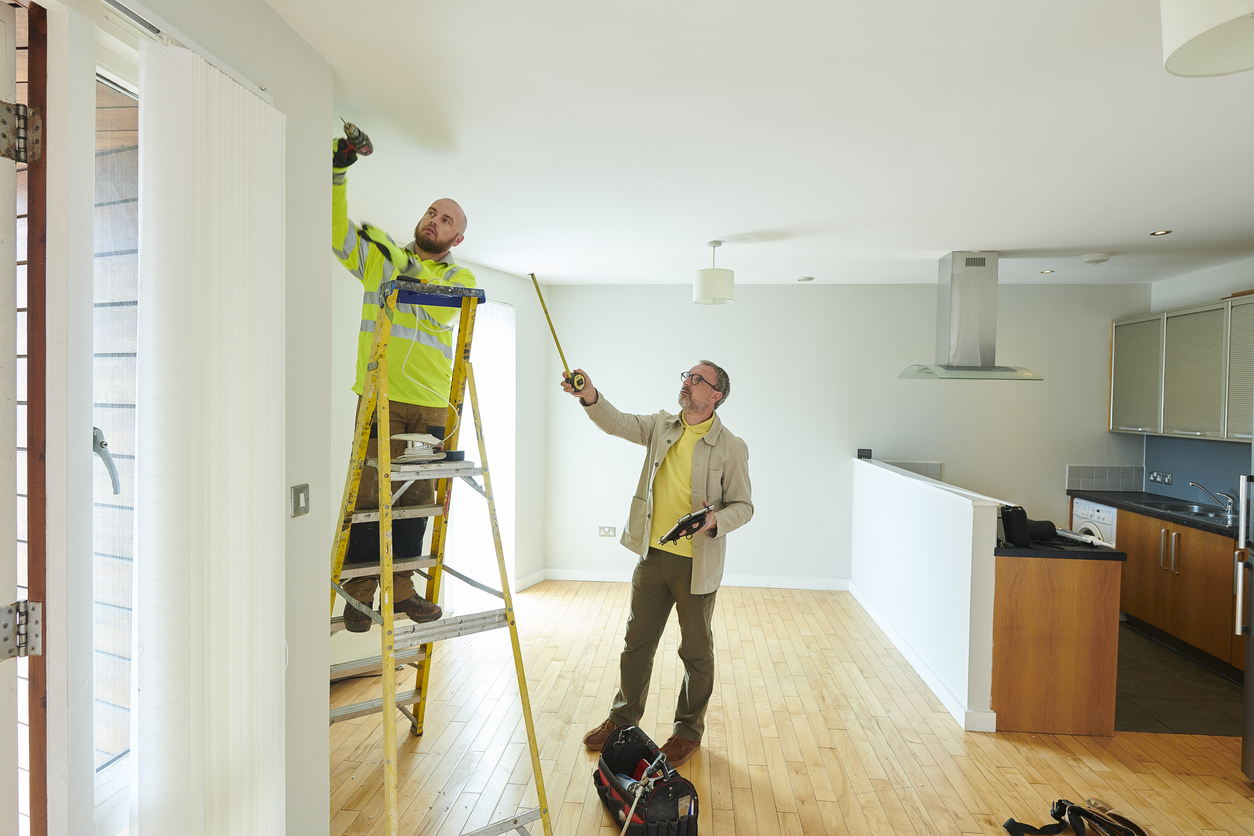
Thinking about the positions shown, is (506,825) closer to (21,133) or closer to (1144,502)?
(21,133)

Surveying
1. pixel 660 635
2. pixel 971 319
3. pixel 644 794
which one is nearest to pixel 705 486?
pixel 660 635

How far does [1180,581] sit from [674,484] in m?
3.73

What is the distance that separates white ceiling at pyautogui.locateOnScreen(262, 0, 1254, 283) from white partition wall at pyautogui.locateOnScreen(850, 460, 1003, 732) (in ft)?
5.30

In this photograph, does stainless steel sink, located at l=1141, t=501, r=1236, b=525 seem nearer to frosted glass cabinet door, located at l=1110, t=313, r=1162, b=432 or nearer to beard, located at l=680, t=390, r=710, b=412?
frosted glass cabinet door, located at l=1110, t=313, r=1162, b=432

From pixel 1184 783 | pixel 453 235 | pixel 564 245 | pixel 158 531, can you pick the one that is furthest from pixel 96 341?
pixel 1184 783

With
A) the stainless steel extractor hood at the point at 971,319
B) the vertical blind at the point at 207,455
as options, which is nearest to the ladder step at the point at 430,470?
the vertical blind at the point at 207,455

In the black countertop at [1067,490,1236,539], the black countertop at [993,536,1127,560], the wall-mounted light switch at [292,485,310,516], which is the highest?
the wall-mounted light switch at [292,485,310,516]

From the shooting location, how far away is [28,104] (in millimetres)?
1247

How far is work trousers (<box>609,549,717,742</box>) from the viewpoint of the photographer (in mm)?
2986

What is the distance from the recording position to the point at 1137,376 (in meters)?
5.32

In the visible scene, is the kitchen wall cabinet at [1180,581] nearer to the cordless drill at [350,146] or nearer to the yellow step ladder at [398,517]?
the yellow step ladder at [398,517]

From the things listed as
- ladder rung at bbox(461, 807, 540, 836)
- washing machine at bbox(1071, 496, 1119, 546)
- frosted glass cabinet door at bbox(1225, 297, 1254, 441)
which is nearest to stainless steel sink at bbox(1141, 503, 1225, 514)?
washing machine at bbox(1071, 496, 1119, 546)

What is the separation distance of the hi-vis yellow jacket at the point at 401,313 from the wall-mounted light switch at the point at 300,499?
44cm

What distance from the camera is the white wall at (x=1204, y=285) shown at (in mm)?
4609
